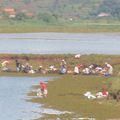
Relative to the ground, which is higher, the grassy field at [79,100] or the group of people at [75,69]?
the group of people at [75,69]

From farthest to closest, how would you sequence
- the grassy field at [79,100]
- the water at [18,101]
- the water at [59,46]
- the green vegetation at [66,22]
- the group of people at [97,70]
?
the green vegetation at [66,22], the water at [59,46], the group of people at [97,70], the water at [18,101], the grassy field at [79,100]

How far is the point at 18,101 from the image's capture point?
31.3 meters

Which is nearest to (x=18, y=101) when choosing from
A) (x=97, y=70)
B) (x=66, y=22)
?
(x=97, y=70)

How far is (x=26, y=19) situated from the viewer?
500 ft

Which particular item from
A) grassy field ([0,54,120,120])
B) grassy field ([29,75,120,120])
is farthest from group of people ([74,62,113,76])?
grassy field ([29,75,120,120])

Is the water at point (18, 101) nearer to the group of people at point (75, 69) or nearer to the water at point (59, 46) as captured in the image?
the group of people at point (75, 69)

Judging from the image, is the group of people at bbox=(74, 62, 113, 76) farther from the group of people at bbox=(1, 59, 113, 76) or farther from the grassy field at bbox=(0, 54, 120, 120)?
the grassy field at bbox=(0, 54, 120, 120)

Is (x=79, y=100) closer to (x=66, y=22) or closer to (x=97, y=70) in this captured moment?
(x=97, y=70)

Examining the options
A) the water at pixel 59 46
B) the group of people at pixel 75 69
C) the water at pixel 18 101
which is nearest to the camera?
the water at pixel 18 101

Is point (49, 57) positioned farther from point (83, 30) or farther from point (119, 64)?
point (83, 30)

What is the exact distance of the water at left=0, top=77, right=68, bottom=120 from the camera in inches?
1061

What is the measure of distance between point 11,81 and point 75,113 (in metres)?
13.8

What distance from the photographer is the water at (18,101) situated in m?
27.0

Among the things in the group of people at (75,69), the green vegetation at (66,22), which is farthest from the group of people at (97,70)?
the green vegetation at (66,22)
